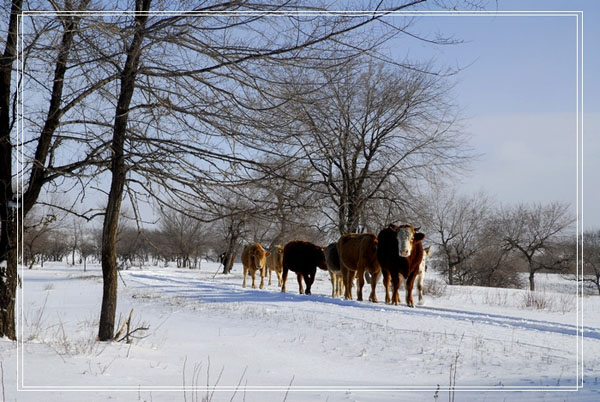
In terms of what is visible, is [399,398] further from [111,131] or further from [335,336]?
[111,131]

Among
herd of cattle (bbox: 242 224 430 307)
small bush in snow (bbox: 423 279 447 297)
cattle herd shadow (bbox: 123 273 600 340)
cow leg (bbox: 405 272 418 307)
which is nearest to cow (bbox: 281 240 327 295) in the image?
herd of cattle (bbox: 242 224 430 307)

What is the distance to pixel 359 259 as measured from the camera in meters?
14.0

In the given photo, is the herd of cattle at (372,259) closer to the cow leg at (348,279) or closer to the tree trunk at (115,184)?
the cow leg at (348,279)

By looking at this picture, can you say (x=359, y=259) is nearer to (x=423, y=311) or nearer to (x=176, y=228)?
(x=423, y=311)

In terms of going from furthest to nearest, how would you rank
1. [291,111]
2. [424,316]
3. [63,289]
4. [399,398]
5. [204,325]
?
[63,289] < [424,316] < [204,325] < [291,111] < [399,398]

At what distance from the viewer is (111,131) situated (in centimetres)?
679

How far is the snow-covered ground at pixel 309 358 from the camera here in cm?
453

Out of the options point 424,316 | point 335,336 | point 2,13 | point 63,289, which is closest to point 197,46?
point 2,13

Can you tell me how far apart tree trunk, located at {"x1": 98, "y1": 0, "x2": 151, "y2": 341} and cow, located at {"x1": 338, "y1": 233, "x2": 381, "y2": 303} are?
7336mm

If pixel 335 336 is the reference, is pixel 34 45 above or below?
above

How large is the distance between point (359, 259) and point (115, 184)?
27.4ft

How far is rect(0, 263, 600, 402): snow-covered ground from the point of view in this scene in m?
4.53

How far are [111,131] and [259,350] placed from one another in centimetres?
316

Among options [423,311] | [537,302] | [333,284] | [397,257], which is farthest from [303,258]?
A: [423,311]
